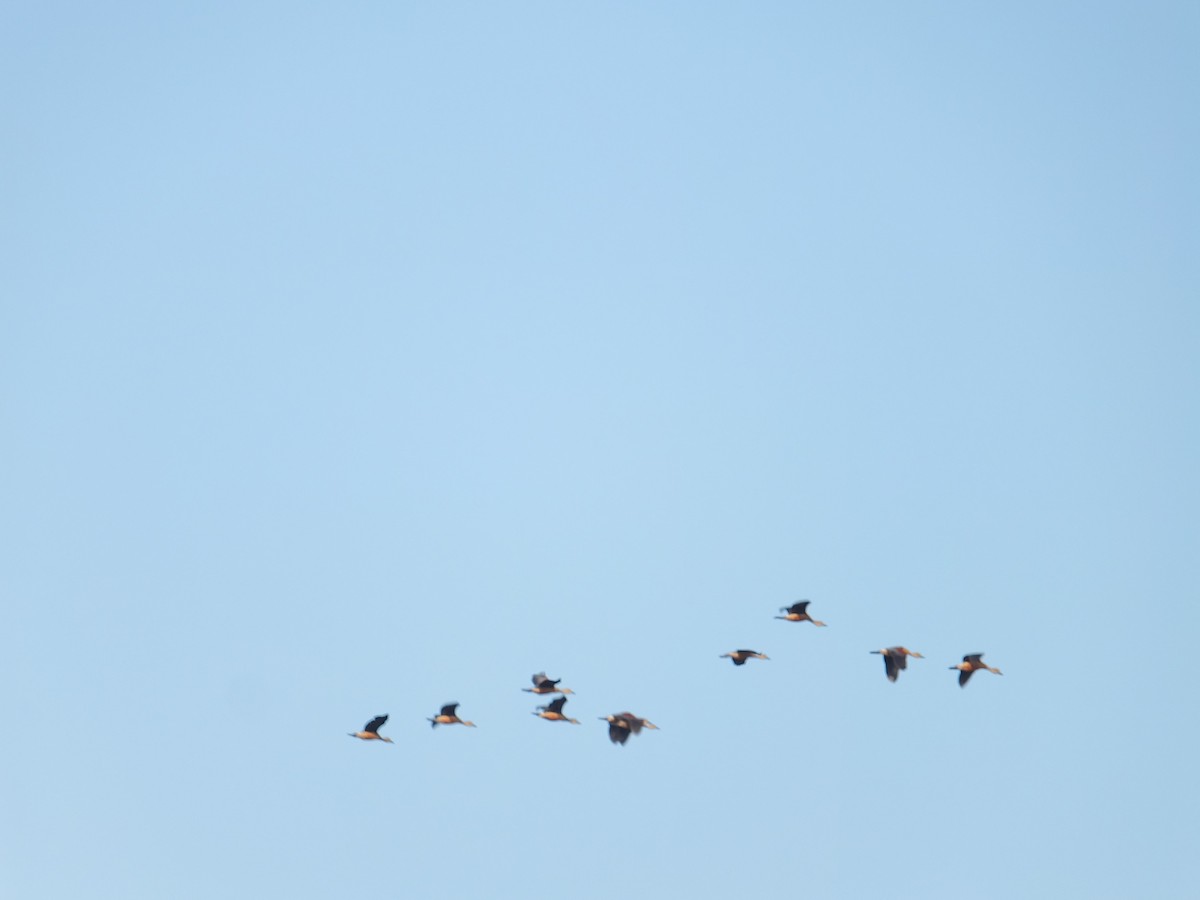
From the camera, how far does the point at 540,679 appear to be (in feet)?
254

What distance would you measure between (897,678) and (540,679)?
12.7 m

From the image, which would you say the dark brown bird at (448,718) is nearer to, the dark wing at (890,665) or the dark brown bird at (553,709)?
the dark brown bird at (553,709)

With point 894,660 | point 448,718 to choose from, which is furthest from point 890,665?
point 448,718

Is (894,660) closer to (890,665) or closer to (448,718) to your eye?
(890,665)

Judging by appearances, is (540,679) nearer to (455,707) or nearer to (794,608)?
(455,707)

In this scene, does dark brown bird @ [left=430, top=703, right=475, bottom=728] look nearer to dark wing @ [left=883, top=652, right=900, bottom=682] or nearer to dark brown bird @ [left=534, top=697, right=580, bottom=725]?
dark brown bird @ [left=534, top=697, right=580, bottom=725]

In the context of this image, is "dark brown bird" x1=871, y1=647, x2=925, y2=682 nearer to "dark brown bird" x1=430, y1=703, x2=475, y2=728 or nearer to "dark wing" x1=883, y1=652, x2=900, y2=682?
"dark wing" x1=883, y1=652, x2=900, y2=682

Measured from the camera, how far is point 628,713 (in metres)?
73.4

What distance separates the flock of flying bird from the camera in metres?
72.7

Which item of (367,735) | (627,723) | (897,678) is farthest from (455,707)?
(897,678)

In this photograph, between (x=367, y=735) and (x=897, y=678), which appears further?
(x=367, y=735)

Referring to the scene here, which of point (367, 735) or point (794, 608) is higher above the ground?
point (794, 608)

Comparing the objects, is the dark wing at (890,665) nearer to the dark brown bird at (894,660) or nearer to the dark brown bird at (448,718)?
the dark brown bird at (894,660)

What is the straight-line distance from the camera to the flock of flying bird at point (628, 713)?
238ft
